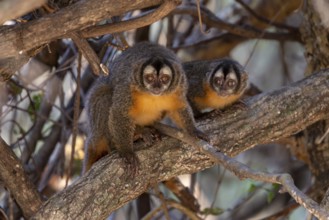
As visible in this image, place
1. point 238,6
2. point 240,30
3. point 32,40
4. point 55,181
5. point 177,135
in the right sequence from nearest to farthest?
point 32,40, point 177,135, point 55,181, point 240,30, point 238,6

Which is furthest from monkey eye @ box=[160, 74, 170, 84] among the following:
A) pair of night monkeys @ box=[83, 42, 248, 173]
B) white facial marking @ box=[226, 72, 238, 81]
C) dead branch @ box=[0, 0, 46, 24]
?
dead branch @ box=[0, 0, 46, 24]

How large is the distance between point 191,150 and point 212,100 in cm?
105

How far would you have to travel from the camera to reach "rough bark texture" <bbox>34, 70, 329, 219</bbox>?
13.0 ft

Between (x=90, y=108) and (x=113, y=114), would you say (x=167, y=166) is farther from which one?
(x=90, y=108)

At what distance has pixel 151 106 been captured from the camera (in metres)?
4.68

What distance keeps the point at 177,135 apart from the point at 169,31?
9.19ft

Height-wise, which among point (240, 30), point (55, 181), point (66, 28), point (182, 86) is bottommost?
point (55, 181)

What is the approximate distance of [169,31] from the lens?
696 cm

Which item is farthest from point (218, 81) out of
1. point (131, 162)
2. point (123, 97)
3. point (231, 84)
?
point (131, 162)

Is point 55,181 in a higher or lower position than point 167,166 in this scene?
lower

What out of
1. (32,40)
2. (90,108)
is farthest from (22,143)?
(32,40)

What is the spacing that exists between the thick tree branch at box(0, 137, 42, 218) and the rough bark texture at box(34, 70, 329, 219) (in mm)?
419

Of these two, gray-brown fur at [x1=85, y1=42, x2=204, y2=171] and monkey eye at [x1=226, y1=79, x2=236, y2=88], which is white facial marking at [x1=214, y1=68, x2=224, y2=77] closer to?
monkey eye at [x1=226, y1=79, x2=236, y2=88]

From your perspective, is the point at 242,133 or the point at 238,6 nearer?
the point at 242,133
